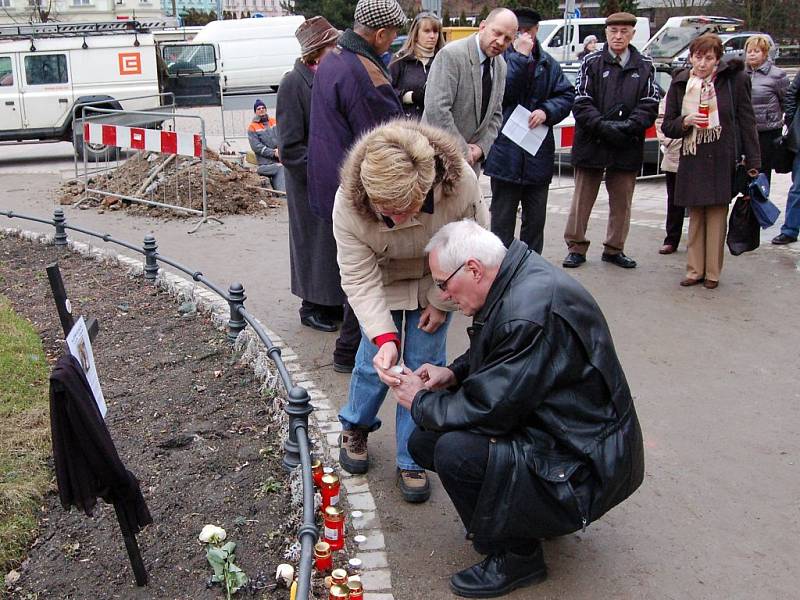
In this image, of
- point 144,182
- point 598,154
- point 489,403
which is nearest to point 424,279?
point 489,403

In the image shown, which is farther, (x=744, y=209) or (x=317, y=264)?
(x=744, y=209)

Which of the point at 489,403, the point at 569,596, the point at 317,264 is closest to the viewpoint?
the point at 489,403

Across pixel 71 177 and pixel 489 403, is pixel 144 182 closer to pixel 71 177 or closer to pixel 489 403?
pixel 71 177

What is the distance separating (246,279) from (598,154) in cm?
329

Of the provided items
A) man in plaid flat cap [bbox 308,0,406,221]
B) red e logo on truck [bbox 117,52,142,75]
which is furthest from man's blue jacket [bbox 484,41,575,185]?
red e logo on truck [bbox 117,52,142,75]

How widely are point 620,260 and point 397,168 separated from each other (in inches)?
189

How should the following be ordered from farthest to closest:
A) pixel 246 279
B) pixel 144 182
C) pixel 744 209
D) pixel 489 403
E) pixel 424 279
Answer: pixel 144 182 < pixel 246 279 < pixel 744 209 < pixel 424 279 < pixel 489 403

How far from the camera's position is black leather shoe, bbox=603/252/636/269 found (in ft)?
24.4

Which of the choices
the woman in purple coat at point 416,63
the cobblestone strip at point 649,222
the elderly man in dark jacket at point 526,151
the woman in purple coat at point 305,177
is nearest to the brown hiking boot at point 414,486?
the woman in purple coat at point 305,177

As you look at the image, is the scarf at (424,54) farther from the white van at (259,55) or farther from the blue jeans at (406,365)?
the white van at (259,55)

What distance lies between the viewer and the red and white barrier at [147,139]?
9820 mm

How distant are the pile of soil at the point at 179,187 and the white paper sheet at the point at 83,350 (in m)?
7.45

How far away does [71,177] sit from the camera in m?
13.8

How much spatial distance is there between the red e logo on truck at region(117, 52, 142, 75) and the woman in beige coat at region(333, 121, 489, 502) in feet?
48.8
